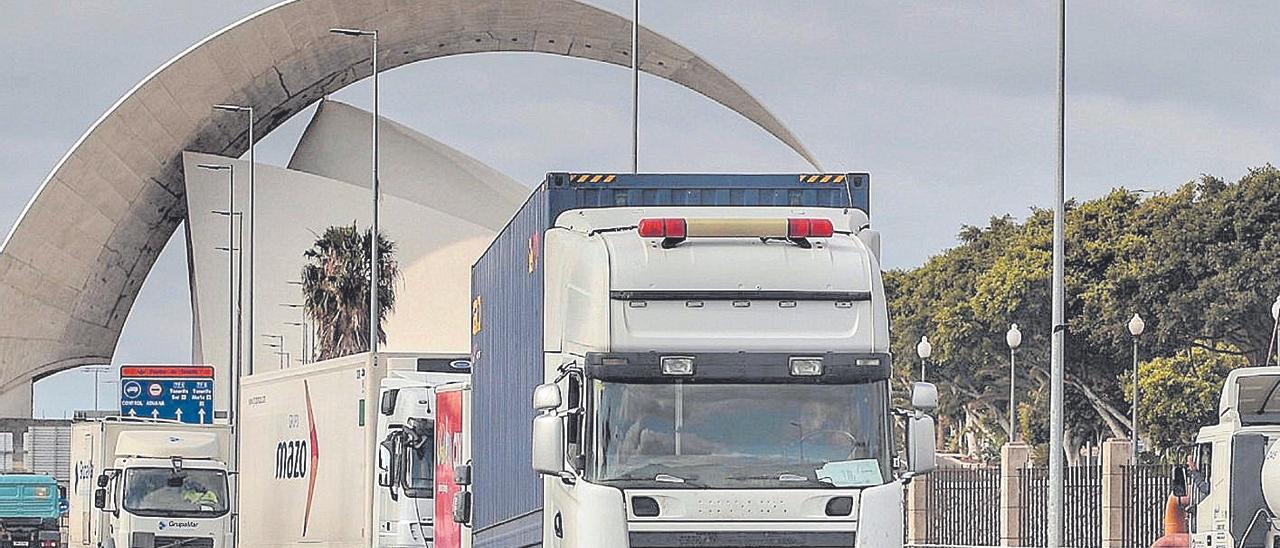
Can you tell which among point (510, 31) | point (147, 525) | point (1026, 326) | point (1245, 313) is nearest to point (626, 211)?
point (147, 525)

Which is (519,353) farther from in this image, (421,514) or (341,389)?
(341,389)

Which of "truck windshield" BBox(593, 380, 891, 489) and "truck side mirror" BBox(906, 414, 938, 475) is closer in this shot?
"truck windshield" BBox(593, 380, 891, 489)

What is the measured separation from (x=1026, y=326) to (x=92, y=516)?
125 feet

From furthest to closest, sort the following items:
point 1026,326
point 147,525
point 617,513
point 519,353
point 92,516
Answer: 1. point 1026,326
2. point 92,516
3. point 147,525
4. point 519,353
5. point 617,513

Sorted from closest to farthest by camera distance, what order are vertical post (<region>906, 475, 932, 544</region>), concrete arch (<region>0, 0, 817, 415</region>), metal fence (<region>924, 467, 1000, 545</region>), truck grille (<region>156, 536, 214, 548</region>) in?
1. truck grille (<region>156, 536, 214, 548</region>)
2. metal fence (<region>924, 467, 1000, 545</region>)
3. vertical post (<region>906, 475, 932, 544</region>)
4. concrete arch (<region>0, 0, 817, 415</region>)

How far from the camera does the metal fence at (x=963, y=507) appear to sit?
124ft

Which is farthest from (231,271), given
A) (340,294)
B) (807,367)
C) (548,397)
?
(807,367)

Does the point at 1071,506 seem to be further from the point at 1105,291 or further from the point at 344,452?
the point at 1105,291

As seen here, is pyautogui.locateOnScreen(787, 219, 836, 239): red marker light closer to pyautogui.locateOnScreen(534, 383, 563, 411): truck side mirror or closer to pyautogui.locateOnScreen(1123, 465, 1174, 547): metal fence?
pyautogui.locateOnScreen(534, 383, 563, 411): truck side mirror

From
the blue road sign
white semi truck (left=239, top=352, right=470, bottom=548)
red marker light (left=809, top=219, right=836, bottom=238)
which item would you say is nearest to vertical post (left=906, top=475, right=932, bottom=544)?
white semi truck (left=239, top=352, right=470, bottom=548)

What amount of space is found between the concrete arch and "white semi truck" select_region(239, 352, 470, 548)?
4526cm

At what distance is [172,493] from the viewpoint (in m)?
35.0

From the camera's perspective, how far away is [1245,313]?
59.2 metres

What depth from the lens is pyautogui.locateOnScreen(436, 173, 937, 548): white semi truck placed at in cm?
1302
